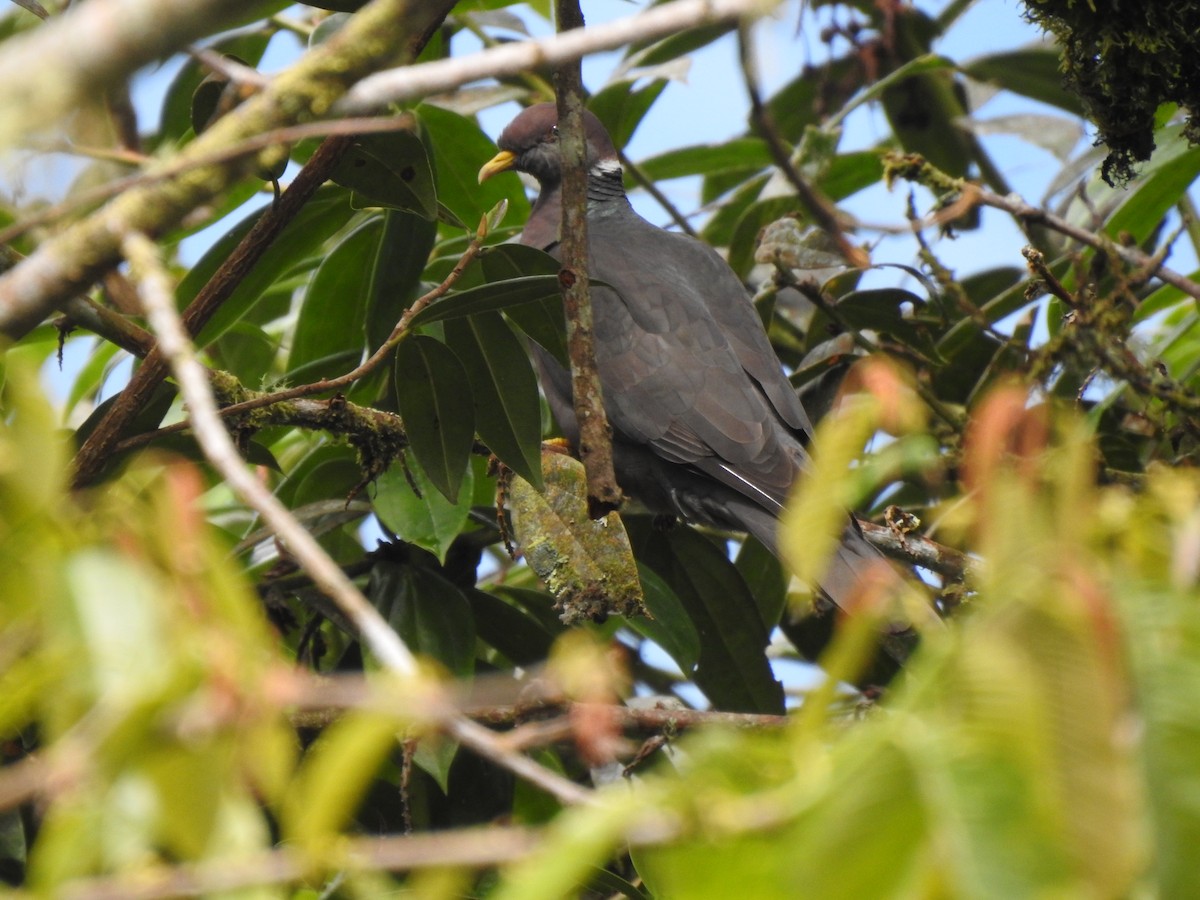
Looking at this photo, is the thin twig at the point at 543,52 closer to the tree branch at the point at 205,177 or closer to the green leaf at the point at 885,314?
the tree branch at the point at 205,177

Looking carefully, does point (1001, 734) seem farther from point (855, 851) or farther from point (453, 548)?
point (453, 548)

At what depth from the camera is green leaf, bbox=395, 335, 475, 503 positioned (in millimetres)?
2695

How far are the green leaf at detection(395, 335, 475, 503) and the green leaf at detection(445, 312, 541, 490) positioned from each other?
0.05 m

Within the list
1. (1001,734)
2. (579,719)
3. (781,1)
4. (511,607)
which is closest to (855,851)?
(1001,734)

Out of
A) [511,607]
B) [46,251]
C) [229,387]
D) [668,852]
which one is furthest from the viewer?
[511,607]

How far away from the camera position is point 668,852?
3.15 ft

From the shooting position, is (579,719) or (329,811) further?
(579,719)

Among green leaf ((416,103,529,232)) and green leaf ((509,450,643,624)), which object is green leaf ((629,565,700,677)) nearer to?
green leaf ((509,450,643,624))

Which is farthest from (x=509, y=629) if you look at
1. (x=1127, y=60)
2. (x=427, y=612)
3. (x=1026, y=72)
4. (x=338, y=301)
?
(x=1026, y=72)

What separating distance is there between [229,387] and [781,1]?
1.63 metres

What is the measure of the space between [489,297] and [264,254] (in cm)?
83

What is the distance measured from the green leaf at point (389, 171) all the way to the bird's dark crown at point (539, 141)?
69.8 inches

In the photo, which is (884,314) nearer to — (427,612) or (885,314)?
(885,314)

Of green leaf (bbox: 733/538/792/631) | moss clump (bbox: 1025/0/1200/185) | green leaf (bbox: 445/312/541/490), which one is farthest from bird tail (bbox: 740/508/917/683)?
moss clump (bbox: 1025/0/1200/185)
